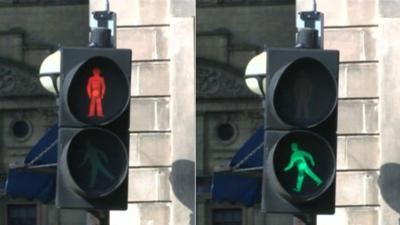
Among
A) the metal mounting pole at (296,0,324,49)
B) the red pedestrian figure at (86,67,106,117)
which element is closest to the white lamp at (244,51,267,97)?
the metal mounting pole at (296,0,324,49)

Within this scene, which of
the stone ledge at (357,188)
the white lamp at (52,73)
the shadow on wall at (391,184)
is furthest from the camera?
the stone ledge at (357,188)

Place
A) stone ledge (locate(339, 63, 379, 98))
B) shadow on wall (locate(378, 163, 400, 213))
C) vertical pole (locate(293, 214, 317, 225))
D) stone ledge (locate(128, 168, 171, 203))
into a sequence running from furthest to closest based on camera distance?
stone ledge (locate(128, 168, 171, 203)) < stone ledge (locate(339, 63, 379, 98)) < shadow on wall (locate(378, 163, 400, 213)) < vertical pole (locate(293, 214, 317, 225))

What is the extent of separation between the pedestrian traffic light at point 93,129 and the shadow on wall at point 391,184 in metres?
9.19

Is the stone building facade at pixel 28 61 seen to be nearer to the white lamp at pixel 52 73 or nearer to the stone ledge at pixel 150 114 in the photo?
the stone ledge at pixel 150 114

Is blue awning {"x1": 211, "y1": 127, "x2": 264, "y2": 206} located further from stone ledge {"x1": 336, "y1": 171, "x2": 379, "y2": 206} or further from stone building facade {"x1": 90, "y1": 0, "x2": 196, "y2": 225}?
stone ledge {"x1": 336, "y1": 171, "x2": 379, "y2": 206}

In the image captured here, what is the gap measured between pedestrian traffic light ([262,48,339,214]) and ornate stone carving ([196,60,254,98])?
2431 cm

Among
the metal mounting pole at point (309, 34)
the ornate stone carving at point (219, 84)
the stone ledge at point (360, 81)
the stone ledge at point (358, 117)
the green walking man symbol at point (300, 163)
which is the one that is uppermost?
the ornate stone carving at point (219, 84)

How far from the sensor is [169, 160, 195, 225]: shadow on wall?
1686 cm

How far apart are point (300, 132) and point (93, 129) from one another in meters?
1.02

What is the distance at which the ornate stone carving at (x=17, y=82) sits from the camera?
109ft

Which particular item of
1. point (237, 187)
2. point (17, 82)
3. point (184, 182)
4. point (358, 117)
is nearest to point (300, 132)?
point (358, 117)

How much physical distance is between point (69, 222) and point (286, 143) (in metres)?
24.5

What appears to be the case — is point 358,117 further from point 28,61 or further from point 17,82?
point 17,82

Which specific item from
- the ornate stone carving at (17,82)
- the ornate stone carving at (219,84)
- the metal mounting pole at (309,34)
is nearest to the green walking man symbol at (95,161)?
the metal mounting pole at (309,34)
